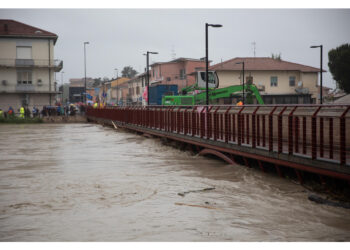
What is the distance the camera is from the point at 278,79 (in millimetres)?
58469

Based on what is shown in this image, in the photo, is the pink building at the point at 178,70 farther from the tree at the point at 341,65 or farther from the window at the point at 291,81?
the tree at the point at 341,65

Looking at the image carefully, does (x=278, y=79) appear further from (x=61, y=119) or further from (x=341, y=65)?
(x=61, y=119)

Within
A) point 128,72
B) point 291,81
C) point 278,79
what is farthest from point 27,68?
point 128,72

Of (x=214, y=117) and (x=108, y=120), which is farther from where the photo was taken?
(x=108, y=120)

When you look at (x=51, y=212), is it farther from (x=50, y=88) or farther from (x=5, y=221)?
(x=50, y=88)

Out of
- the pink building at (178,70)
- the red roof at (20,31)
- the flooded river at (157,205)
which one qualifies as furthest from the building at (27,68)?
the flooded river at (157,205)

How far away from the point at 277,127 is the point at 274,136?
11.2 inches

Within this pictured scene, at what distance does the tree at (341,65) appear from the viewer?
113 ft

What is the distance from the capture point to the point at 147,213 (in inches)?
324

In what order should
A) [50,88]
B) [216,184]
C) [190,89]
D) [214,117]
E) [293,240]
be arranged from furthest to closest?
[50,88] < [190,89] < [214,117] < [216,184] < [293,240]

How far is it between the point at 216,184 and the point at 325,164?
2898 mm

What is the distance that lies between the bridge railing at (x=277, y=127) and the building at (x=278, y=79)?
3875 centimetres

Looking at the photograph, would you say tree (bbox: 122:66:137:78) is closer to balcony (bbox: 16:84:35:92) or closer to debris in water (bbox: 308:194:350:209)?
balcony (bbox: 16:84:35:92)

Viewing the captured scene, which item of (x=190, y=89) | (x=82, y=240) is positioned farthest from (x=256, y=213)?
(x=190, y=89)
